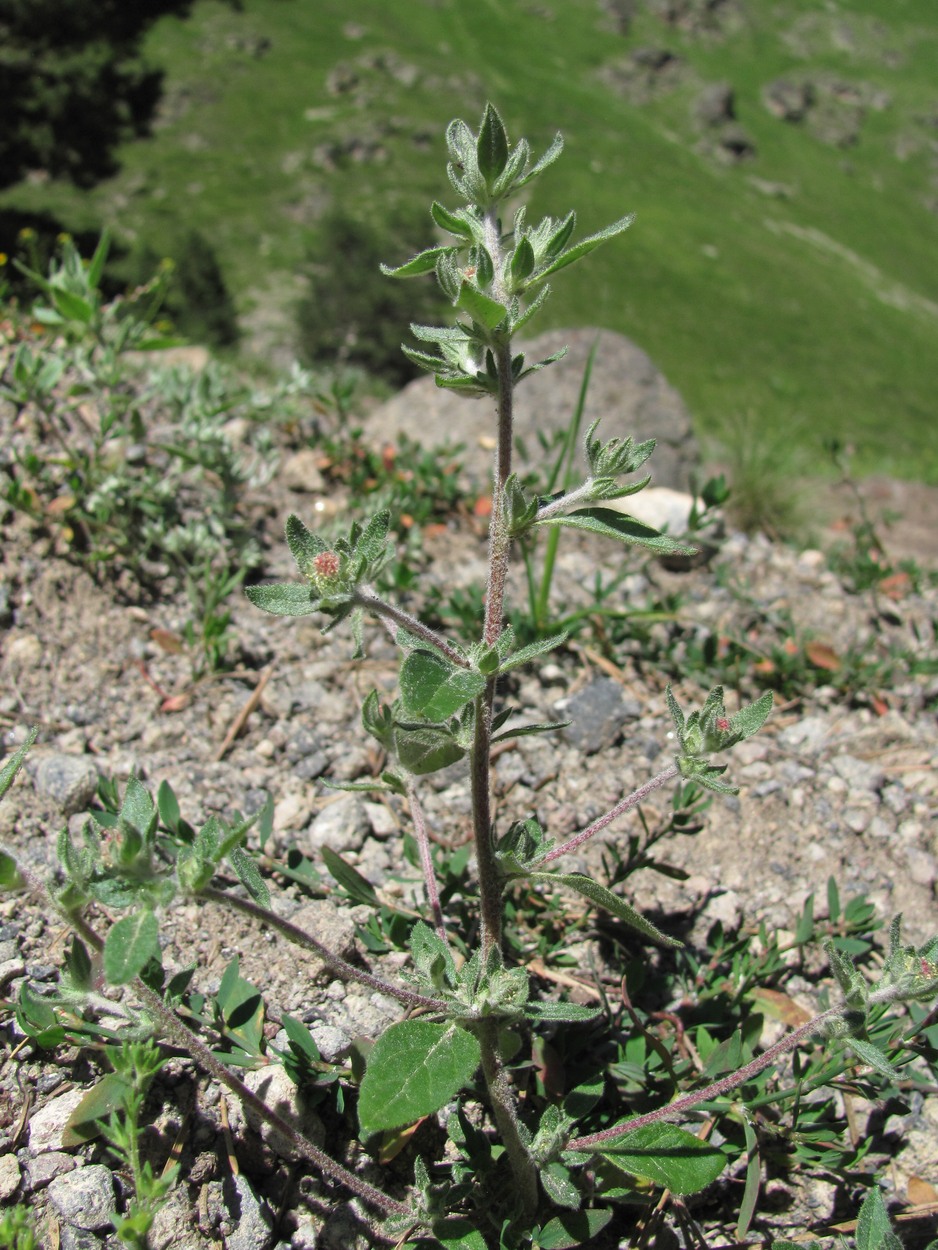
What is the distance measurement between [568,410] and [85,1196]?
4560 mm

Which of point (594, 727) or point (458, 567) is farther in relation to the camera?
point (458, 567)

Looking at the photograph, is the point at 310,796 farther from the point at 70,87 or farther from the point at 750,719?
the point at 70,87

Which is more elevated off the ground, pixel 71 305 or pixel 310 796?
pixel 71 305

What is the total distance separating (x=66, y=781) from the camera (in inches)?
89.9

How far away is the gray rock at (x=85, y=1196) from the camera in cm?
Result: 158

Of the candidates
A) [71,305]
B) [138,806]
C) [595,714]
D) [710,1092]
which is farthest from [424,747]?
[71,305]

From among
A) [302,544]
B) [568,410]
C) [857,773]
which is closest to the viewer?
[302,544]

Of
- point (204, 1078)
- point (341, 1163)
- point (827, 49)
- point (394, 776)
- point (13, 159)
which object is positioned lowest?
point (13, 159)

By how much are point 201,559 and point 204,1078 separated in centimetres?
191

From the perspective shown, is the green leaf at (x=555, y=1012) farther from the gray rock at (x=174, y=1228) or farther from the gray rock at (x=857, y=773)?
the gray rock at (x=857, y=773)

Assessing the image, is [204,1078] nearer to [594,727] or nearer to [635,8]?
[594,727]

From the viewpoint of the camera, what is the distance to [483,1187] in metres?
1.76

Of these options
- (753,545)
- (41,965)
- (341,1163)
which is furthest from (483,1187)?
(753,545)

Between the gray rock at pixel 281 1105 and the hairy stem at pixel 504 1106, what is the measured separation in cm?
42
